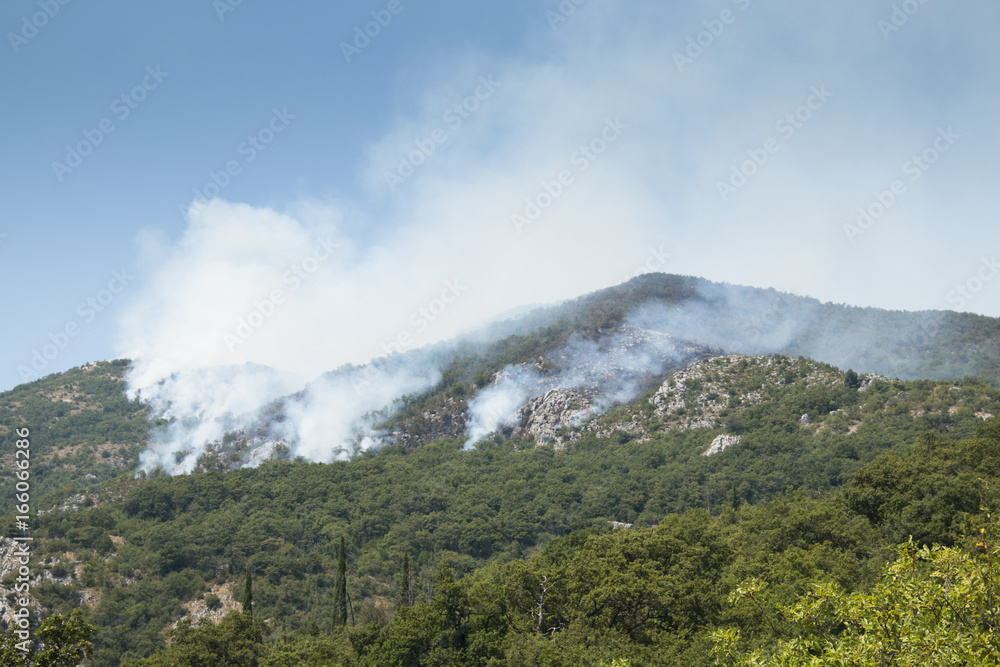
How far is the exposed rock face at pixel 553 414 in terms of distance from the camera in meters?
153

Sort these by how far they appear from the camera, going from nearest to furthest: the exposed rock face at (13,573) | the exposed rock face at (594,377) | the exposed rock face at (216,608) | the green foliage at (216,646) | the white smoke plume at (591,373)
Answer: the green foliage at (216,646), the exposed rock face at (13,573), the exposed rock face at (216,608), the exposed rock face at (594,377), the white smoke plume at (591,373)

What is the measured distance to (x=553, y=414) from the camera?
513 feet

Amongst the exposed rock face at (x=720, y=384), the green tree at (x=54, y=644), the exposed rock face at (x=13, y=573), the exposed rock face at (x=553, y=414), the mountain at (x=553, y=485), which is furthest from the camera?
the exposed rock face at (x=553, y=414)

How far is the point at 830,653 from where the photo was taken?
14.6m

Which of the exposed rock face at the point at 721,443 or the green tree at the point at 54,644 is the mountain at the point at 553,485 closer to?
the exposed rock face at the point at 721,443

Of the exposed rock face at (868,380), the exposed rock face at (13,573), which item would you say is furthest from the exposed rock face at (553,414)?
the exposed rock face at (13,573)

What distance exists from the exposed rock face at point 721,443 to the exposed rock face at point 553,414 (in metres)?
33.2

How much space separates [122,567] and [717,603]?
286 feet

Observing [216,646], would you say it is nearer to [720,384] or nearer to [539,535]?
[539,535]

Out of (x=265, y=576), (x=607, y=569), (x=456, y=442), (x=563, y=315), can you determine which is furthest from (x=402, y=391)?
(x=607, y=569)

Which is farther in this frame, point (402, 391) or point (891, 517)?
point (402, 391)

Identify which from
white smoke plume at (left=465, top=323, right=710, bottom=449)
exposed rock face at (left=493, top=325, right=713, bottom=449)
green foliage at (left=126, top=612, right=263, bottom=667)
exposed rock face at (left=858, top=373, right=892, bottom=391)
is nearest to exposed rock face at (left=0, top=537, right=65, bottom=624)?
green foliage at (left=126, top=612, right=263, bottom=667)

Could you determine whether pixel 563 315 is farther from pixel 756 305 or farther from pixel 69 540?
pixel 69 540

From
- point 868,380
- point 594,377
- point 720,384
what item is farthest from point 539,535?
point 868,380
